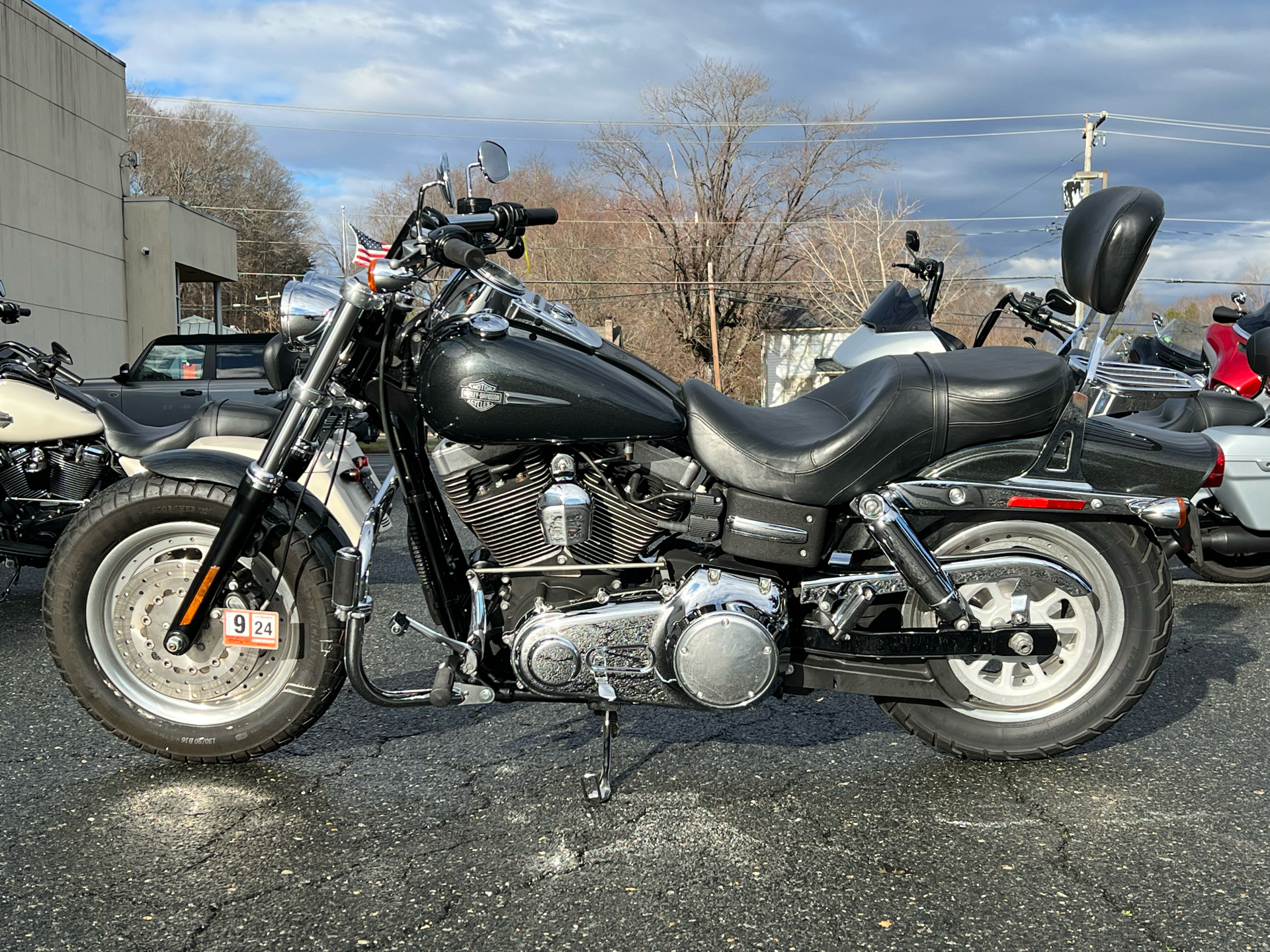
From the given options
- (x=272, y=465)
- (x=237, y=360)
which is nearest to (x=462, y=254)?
(x=272, y=465)

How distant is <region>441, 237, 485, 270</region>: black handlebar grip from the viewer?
2502mm

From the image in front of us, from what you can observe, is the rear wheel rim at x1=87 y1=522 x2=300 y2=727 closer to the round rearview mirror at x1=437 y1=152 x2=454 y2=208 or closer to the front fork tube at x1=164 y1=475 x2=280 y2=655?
the front fork tube at x1=164 y1=475 x2=280 y2=655

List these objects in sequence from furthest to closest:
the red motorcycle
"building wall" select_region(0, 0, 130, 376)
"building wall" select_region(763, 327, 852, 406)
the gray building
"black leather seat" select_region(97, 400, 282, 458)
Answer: "building wall" select_region(763, 327, 852, 406) < the gray building < "building wall" select_region(0, 0, 130, 376) < the red motorcycle < "black leather seat" select_region(97, 400, 282, 458)

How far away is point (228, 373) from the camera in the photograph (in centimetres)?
1177

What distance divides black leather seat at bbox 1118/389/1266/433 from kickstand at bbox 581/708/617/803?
152 inches

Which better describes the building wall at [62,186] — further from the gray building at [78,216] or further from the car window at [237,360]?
the car window at [237,360]

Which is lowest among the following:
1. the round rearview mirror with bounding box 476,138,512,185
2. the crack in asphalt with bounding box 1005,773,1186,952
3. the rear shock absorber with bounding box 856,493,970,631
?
the crack in asphalt with bounding box 1005,773,1186,952

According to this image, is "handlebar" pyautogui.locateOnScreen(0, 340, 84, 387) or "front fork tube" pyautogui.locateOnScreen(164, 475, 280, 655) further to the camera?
"handlebar" pyautogui.locateOnScreen(0, 340, 84, 387)

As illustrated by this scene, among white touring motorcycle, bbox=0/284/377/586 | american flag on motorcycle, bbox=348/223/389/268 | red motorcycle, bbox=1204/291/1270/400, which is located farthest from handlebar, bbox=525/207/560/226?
red motorcycle, bbox=1204/291/1270/400

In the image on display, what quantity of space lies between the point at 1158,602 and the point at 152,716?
10.0 feet

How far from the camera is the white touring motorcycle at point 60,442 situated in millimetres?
5016

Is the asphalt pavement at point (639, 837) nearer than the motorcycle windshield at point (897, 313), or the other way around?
the asphalt pavement at point (639, 837)

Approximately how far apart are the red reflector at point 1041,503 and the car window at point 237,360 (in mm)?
10349

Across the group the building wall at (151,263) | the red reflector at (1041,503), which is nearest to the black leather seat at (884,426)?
the red reflector at (1041,503)
